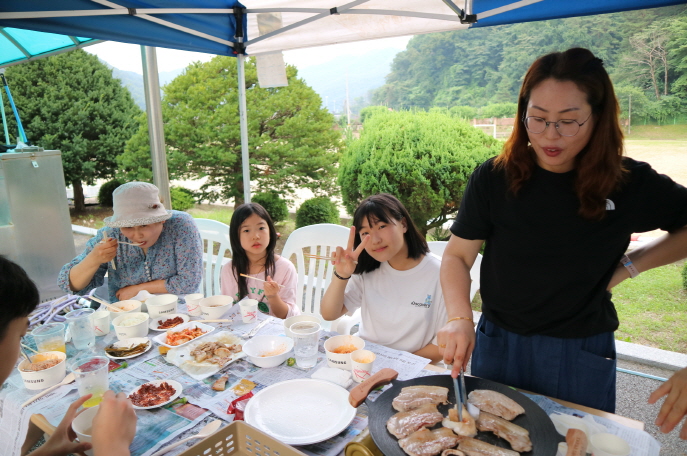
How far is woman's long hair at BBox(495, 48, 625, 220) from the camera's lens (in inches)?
53.7

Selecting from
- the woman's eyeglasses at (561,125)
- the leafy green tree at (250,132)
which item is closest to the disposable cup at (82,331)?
the woman's eyeglasses at (561,125)

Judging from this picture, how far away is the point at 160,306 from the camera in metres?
2.24

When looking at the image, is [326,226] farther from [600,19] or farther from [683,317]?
[600,19]

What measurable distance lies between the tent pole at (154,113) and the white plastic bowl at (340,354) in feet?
10.8

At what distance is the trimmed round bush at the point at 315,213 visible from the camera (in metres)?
6.27

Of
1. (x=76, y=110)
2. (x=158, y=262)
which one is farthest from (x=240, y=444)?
(x=76, y=110)

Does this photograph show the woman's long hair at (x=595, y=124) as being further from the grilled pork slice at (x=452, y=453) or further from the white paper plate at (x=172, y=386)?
the white paper plate at (x=172, y=386)

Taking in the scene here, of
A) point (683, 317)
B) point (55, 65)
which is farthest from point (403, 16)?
point (55, 65)

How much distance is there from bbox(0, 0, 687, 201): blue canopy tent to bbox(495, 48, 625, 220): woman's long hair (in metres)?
1.49

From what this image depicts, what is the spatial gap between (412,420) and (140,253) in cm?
220

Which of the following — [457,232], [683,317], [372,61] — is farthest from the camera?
[372,61]

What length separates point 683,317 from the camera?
15.2 feet

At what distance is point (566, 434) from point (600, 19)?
6.02m

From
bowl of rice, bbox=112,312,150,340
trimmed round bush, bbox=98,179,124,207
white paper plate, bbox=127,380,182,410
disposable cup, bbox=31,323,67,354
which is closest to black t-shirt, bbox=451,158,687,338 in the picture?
white paper plate, bbox=127,380,182,410
